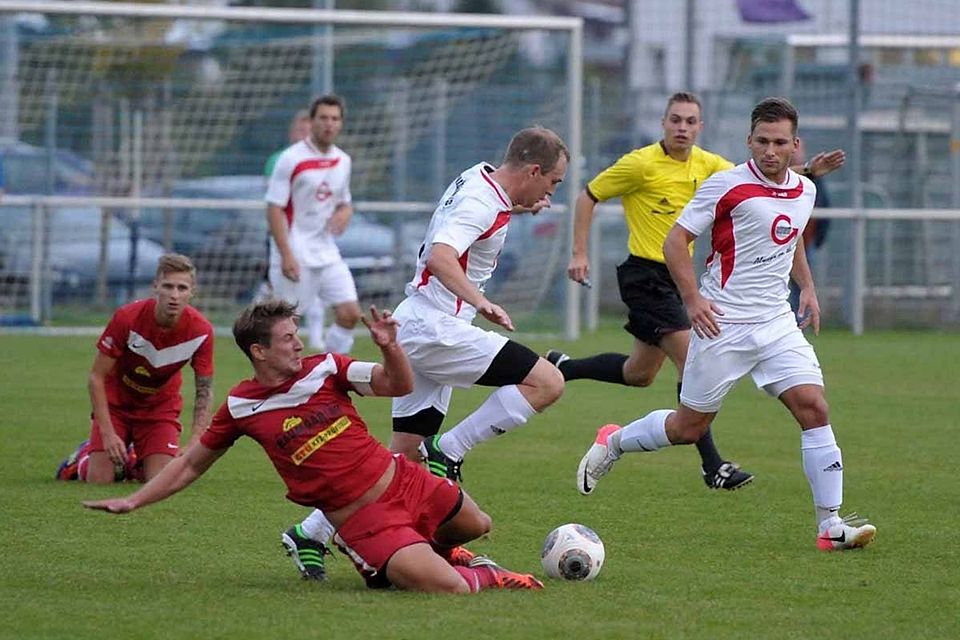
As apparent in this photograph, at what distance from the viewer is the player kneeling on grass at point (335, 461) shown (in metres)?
5.95


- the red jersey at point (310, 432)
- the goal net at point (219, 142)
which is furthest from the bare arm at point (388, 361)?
the goal net at point (219, 142)

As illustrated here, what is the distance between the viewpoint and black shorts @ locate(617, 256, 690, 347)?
372 inches

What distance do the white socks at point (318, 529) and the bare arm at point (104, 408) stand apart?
2152 mm

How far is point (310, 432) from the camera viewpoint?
603cm

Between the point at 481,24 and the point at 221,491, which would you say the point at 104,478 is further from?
the point at 481,24

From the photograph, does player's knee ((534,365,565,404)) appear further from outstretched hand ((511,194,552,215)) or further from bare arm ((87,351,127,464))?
bare arm ((87,351,127,464))

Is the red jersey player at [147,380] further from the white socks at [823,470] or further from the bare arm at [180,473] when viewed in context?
the white socks at [823,470]

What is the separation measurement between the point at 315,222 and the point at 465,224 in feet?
23.4

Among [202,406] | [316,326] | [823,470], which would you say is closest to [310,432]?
[823,470]

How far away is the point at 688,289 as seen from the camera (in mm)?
7254

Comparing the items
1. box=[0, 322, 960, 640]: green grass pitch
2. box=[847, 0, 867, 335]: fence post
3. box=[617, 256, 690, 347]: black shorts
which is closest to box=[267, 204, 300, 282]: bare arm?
box=[0, 322, 960, 640]: green grass pitch

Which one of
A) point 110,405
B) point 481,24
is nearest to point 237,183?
point 481,24

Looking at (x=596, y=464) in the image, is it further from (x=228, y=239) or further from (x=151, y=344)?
(x=228, y=239)

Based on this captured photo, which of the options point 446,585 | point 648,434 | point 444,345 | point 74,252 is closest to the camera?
point 446,585
